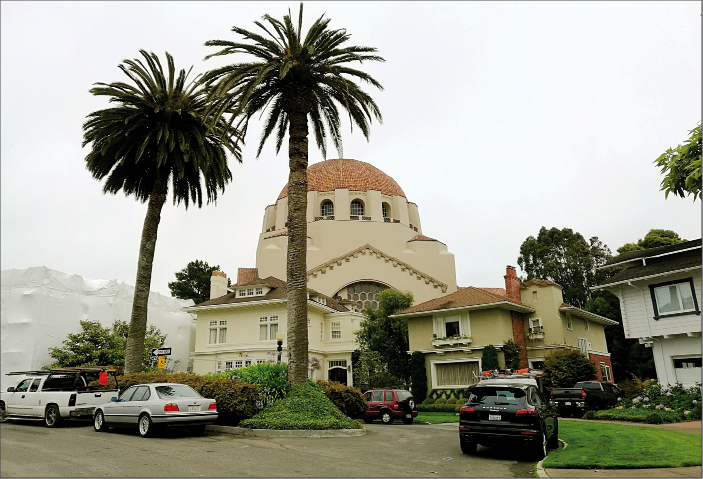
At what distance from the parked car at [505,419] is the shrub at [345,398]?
923 centimetres

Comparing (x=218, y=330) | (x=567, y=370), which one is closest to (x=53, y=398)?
(x=218, y=330)

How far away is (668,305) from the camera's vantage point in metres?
25.2

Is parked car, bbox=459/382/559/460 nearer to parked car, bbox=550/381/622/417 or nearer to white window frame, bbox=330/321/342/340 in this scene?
parked car, bbox=550/381/622/417

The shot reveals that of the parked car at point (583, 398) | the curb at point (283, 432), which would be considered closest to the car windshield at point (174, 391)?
the curb at point (283, 432)

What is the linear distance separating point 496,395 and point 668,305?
17.5 meters

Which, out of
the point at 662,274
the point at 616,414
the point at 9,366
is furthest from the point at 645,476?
the point at 9,366

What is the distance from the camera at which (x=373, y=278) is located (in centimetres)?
5084

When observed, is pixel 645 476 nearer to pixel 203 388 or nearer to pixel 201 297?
pixel 203 388

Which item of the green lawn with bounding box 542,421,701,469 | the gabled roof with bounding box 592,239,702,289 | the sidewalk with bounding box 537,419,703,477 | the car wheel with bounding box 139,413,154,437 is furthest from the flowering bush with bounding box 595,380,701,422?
the car wheel with bounding box 139,413,154,437

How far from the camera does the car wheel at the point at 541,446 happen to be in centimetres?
1155

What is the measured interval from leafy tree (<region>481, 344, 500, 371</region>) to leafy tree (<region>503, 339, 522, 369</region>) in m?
0.71

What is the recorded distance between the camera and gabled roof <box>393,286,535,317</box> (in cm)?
3300

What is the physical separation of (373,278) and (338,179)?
1573 centimetres

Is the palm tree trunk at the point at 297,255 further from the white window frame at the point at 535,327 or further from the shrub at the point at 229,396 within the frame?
the white window frame at the point at 535,327
